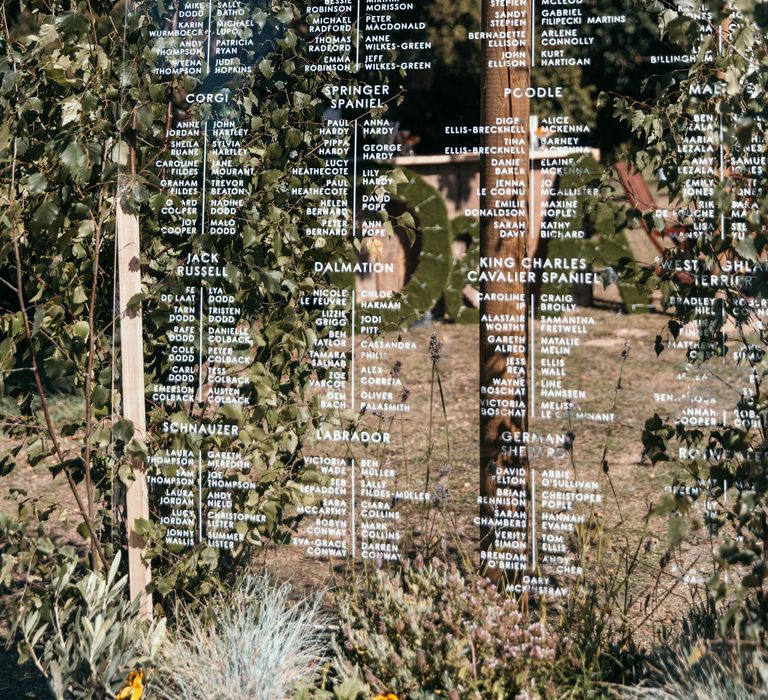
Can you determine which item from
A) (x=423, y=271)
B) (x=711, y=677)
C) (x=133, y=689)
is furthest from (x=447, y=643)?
(x=423, y=271)

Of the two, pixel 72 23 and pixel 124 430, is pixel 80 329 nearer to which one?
pixel 124 430

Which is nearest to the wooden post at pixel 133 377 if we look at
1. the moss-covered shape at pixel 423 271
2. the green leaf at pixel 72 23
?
the green leaf at pixel 72 23

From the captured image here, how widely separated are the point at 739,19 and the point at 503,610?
2.20 meters

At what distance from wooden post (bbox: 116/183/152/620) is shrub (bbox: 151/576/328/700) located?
0.87 ft

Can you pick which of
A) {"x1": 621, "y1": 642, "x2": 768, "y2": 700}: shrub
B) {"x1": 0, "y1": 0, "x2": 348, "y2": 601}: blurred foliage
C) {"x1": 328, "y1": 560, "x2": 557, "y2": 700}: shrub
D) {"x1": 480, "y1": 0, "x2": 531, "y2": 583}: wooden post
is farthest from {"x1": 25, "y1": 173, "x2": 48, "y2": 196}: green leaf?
{"x1": 621, "y1": 642, "x2": 768, "y2": 700}: shrub

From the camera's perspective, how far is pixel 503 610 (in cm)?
373

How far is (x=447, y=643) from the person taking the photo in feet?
11.9

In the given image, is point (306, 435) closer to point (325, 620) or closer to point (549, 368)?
point (325, 620)

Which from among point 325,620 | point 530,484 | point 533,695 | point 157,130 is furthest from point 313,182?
point 533,695

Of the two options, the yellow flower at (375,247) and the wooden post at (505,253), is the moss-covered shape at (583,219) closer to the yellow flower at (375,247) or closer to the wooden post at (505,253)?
the wooden post at (505,253)

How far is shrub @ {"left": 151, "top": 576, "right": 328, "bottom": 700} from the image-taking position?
372 cm

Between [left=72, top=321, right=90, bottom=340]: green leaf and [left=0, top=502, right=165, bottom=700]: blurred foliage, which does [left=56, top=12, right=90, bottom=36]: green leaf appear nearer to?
[left=72, top=321, right=90, bottom=340]: green leaf

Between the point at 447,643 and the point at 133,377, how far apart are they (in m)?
1.66

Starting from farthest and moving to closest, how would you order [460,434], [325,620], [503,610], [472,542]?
[460,434], [472,542], [325,620], [503,610]
